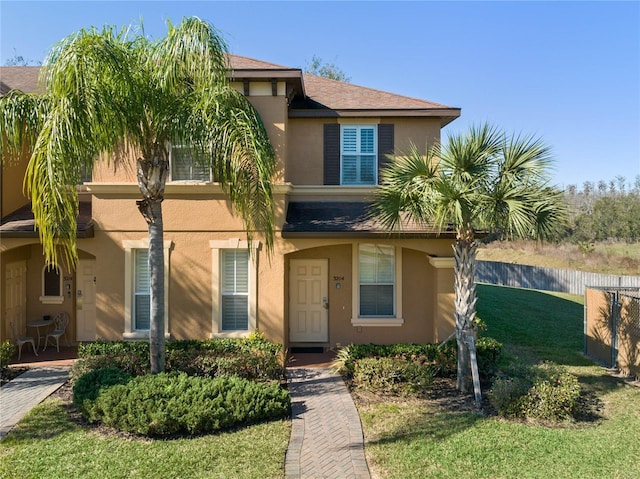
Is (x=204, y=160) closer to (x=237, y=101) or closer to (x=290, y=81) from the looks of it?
(x=237, y=101)

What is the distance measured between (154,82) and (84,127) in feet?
5.16

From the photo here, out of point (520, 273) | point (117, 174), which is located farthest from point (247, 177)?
point (520, 273)

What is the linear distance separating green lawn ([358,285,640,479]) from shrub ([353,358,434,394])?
383 millimetres

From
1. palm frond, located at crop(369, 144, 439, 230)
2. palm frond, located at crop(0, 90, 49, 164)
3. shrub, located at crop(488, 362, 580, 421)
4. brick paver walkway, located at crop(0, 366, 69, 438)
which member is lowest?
brick paver walkway, located at crop(0, 366, 69, 438)

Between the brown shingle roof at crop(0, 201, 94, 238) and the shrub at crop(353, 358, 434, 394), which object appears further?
the brown shingle roof at crop(0, 201, 94, 238)

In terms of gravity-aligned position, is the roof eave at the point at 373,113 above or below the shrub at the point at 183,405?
above

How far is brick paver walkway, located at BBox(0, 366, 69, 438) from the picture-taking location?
24.2 feet

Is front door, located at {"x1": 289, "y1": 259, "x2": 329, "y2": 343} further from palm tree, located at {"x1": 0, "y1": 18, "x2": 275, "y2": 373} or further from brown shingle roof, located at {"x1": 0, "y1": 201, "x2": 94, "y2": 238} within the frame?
brown shingle roof, located at {"x1": 0, "y1": 201, "x2": 94, "y2": 238}

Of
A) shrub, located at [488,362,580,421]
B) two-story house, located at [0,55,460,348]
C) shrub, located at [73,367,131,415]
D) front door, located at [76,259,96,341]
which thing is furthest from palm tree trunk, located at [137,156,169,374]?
shrub, located at [488,362,580,421]

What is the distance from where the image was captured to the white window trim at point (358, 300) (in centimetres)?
1133

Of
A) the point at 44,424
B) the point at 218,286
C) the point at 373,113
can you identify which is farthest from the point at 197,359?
the point at 373,113

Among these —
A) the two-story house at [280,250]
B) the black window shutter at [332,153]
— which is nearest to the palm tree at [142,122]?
the two-story house at [280,250]

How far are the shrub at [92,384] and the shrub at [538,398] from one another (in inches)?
264

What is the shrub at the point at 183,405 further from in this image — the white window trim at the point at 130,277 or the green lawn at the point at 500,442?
the white window trim at the point at 130,277
